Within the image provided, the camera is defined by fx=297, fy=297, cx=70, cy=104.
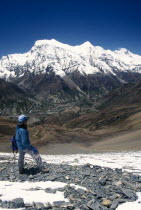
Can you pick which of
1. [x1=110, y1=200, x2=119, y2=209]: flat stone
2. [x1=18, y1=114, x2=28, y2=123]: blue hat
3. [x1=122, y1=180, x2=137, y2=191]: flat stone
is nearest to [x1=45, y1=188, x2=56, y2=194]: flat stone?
[x1=110, y1=200, x2=119, y2=209]: flat stone

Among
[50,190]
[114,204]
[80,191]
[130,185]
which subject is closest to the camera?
[114,204]

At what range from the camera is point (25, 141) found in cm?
1124

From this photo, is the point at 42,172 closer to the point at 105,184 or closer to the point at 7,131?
the point at 105,184

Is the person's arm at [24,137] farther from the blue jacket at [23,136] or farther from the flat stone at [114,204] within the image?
the flat stone at [114,204]

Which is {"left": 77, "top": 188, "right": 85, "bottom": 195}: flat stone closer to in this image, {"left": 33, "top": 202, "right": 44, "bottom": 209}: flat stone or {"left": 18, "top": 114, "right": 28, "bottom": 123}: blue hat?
{"left": 33, "top": 202, "right": 44, "bottom": 209}: flat stone

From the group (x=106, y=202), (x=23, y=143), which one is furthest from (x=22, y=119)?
(x=106, y=202)

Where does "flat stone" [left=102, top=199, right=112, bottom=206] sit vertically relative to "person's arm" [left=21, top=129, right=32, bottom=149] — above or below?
below

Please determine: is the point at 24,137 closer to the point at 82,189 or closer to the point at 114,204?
the point at 82,189

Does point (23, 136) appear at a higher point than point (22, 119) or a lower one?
lower

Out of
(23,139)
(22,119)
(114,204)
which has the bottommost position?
(114,204)

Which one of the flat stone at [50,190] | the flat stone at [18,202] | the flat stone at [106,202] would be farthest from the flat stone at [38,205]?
the flat stone at [106,202]

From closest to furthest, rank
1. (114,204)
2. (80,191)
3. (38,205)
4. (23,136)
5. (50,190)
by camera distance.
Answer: (38,205) → (114,204) → (80,191) → (50,190) → (23,136)

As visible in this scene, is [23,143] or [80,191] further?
[23,143]

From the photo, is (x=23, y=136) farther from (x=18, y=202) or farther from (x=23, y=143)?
(x=18, y=202)
